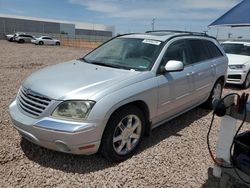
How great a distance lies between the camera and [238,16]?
3.24m

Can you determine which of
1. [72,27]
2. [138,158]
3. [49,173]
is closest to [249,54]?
[138,158]

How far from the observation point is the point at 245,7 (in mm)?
3154

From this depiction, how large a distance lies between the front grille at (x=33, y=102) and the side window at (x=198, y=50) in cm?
293

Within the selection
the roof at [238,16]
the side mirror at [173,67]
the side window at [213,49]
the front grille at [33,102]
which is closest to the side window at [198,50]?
the side window at [213,49]

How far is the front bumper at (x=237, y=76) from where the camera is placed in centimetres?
824

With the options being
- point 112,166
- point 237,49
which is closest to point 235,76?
point 237,49

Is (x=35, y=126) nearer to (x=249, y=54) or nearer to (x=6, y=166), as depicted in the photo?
(x=6, y=166)

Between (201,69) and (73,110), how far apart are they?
2839 mm

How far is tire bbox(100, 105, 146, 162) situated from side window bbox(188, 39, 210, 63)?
6.45ft

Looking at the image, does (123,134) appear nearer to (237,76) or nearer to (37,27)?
(237,76)

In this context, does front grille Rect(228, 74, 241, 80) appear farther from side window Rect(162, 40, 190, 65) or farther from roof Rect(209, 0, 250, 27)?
roof Rect(209, 0, 250, 27)

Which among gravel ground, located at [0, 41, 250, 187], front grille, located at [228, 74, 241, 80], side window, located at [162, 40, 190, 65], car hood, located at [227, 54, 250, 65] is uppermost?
side window, located at [162, 40, 190, 65]

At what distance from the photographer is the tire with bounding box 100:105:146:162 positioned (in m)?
3.29

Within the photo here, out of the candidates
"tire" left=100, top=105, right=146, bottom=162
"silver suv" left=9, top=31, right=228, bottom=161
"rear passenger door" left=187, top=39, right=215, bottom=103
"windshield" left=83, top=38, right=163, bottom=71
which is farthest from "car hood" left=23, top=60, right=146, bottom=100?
"rear passenger door" left=187, top=39, right=215, bottom=103
